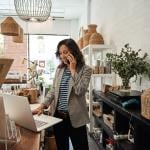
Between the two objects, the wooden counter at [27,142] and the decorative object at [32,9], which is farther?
the decorative object at [32,9]

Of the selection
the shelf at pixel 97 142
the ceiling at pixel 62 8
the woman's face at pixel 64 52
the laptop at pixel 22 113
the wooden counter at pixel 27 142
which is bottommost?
Result: the shelf at pixel 97 142

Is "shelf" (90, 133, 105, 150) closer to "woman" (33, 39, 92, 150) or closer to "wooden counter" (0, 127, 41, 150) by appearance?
"woman" (33, 39, 92, 150)

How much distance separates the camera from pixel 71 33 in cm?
754

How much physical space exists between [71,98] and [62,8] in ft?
15.5

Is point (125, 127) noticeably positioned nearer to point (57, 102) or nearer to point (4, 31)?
point (57, 102)

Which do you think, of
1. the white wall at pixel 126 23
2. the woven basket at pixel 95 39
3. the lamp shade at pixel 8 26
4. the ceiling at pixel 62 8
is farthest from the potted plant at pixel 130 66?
the ceiling at pixel 62 8

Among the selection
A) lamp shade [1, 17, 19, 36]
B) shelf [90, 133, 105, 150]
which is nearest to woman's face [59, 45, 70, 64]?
lamp shade [1, 17, 19, 36]

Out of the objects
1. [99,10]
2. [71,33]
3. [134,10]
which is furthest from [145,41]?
[71,33]

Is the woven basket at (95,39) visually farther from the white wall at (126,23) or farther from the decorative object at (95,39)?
the white wall at (126,23)

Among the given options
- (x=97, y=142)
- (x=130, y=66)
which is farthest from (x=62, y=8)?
(x=130, y=66)

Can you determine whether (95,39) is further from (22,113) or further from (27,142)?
(27,142)

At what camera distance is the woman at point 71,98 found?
1985 mm

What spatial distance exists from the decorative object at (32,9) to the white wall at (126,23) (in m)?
0.99

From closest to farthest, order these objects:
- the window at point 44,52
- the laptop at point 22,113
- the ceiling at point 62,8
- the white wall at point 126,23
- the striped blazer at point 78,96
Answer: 1. the laptop at point 22,113
2. the striped blazer at point 78,96
3. the white wall at point 126,23
4. the ceiling at point 62,8
5. the window at point 44,52
